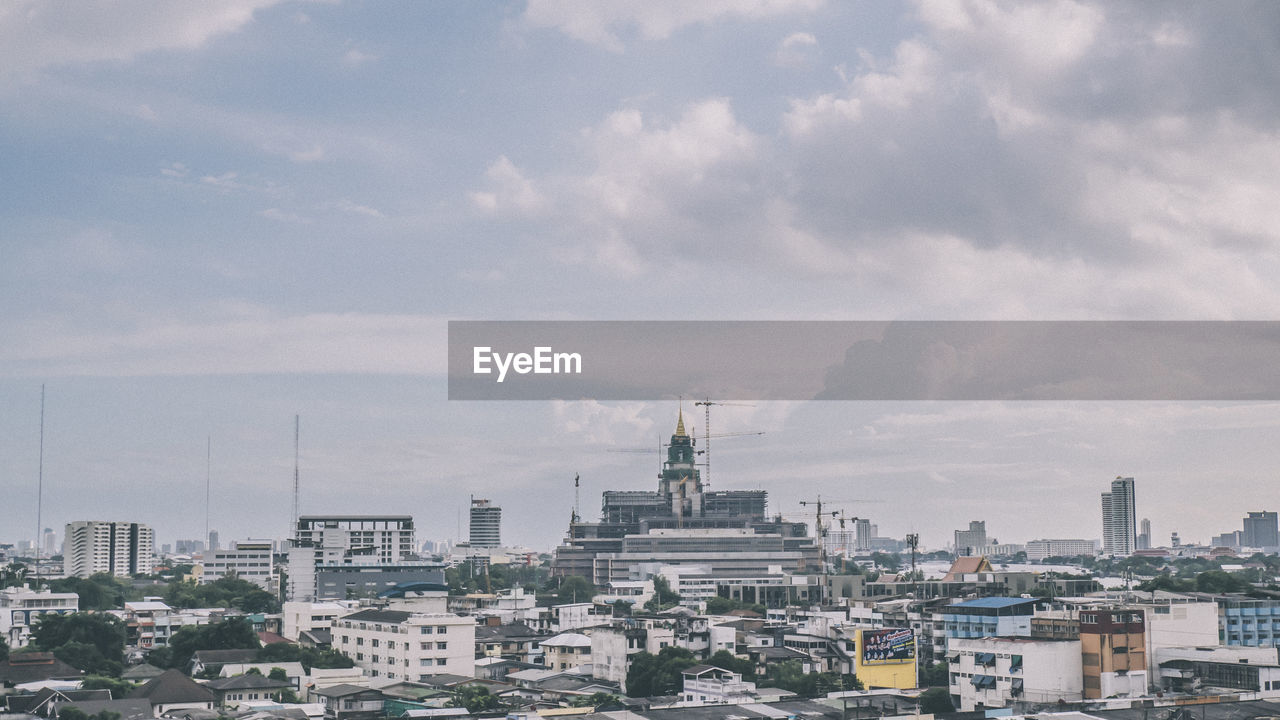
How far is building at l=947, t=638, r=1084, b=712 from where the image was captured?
1372 inches

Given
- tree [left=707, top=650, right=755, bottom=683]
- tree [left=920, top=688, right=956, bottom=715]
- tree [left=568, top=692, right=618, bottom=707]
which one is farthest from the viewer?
→ tree [left=707, top=650, right=755, bottom=683]

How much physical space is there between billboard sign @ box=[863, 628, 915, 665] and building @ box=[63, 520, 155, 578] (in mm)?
95674

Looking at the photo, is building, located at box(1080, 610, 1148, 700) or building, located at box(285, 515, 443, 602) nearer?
building, located at box(1080, 610, 1148, 700)

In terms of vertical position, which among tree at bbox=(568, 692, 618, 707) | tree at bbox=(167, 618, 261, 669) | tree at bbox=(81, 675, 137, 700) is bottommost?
tree at bbox=(568, 692, 618, 707)

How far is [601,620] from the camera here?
181ft

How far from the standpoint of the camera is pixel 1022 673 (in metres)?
35.0

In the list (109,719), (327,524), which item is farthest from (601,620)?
(327,524)

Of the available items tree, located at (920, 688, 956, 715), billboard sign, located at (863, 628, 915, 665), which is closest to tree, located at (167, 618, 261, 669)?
billboard sign, located at (863, 628, 915, 665)

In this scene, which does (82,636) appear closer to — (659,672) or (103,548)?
(659,672)

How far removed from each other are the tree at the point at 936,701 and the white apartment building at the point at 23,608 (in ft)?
110

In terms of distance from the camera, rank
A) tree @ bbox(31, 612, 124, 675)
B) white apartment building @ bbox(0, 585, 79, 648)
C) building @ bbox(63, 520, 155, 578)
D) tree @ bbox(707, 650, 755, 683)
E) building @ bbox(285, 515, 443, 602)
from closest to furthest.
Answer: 1. tree @ bbox(707, 650, 755, 683)
2. tree @ bbox(31, 612, 124, 675)
3. white apartment building @ bbox(0, 585, 79, 648)
4. building @ bbox(285, 515, 443, 602)
5. building @ bbox(63, 520, 155, 578)

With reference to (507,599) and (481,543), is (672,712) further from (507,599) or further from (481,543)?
(481,543)

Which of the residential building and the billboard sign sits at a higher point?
the billboard sign

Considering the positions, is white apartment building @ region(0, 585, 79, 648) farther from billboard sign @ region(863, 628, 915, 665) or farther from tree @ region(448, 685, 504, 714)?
billboard sign @ region(863, 628, 915, 665)
